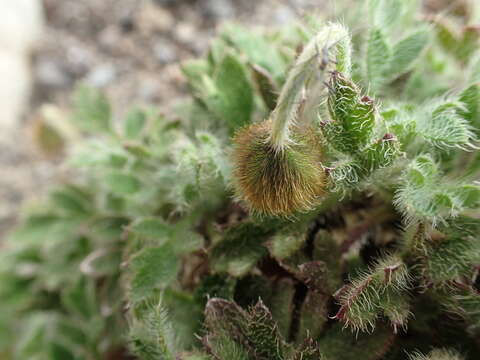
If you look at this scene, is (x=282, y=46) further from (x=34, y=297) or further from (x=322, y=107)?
Answer: (x=34, y=297)

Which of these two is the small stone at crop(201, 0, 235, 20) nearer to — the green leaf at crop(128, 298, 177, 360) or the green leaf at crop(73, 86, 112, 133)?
the green leaf at crop(73, 86, 112, 133)

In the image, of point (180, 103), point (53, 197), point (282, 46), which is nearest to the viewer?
point (282, 46)

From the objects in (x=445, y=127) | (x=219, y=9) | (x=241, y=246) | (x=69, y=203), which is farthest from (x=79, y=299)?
(x=219, y=9)

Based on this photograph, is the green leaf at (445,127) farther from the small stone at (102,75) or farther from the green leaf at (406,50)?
the small stone at (102,75)

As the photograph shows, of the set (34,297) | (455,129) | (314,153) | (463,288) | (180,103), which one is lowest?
(34,297)

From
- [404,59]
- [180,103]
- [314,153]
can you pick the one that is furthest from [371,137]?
[180,103]

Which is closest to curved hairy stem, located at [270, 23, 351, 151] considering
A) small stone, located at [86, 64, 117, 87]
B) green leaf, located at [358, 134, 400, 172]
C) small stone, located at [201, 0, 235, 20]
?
green leaf, located at [358, 134, 400, 172]

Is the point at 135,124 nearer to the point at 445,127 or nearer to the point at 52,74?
the point at 445,127
